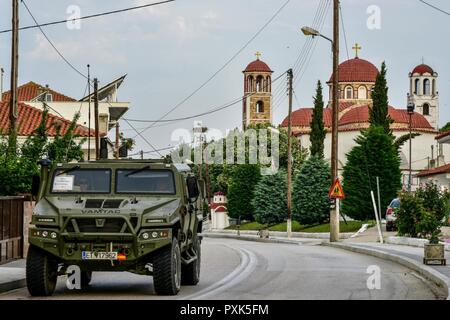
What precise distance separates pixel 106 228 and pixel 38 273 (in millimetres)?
1244

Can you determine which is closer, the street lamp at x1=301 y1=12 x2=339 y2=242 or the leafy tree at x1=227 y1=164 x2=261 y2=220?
the street lamp at x1=301 y1=12 x2=339 y2=242

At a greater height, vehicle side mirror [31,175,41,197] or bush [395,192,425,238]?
vehicle side mirror [31,175,41,197]

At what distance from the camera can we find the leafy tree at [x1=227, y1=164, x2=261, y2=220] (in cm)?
11331

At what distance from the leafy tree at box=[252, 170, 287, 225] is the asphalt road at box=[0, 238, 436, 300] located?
2576 inches

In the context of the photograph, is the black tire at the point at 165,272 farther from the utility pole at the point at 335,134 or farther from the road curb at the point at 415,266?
the utility pole at the point at 335,134

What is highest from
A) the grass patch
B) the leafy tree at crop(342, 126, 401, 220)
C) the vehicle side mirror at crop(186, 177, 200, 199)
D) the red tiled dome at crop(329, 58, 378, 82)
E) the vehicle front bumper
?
the red tiled dome at crop(329, 58, 378, 82)

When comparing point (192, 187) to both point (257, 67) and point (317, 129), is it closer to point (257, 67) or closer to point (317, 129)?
point (317, 129)

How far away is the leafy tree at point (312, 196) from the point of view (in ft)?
263

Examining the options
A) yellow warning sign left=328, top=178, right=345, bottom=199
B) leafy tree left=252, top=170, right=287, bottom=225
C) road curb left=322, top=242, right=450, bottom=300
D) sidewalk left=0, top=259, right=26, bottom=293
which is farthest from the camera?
leafy tree left=252, top=170, right=287, bottom=225

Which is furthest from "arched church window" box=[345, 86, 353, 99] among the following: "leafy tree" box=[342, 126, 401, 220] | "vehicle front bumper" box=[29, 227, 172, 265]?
"vehicle front bumper" box=[29, 227, 172, 265]

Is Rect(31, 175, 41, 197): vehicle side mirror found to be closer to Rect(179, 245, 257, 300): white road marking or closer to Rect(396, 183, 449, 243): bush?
Rect(179, 245, 257, 300): white road marking

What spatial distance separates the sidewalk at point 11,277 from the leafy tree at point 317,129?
94.6 metres

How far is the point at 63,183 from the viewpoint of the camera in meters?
18.4
